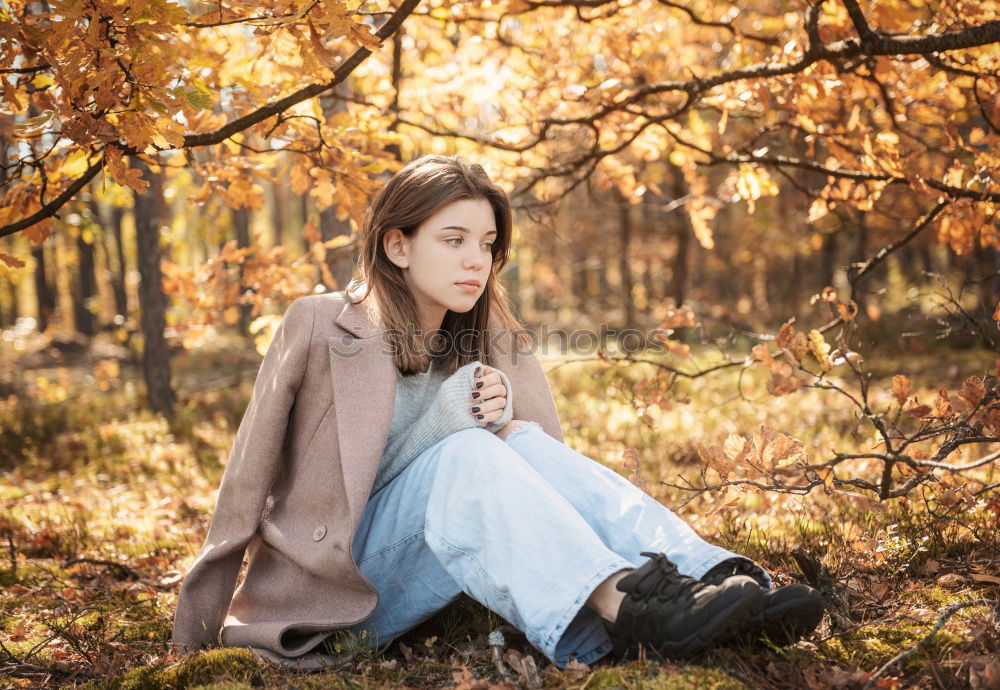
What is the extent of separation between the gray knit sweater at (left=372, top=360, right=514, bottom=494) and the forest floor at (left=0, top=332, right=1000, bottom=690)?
0.55m

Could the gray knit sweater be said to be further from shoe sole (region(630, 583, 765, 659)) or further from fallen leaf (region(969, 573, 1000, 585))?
fallen leaf (region(969, 573, 1000, 585))

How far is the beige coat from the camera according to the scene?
243cm

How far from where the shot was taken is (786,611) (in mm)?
1962

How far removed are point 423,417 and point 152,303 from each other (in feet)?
17.2

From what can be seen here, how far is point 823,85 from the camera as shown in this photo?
3555 millimetres

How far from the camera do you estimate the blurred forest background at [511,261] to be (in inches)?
92.1

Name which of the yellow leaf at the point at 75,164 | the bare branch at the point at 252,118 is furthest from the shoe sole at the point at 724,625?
the yellow leaf at the point at 75,164

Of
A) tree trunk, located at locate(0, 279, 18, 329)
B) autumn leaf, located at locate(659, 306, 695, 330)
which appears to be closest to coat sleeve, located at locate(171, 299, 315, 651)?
autumn leaf, located at locate(659, 306, 695, 330)

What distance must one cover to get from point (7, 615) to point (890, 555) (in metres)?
3.35

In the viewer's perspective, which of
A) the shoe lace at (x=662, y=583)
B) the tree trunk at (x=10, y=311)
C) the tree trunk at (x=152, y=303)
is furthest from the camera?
the tree trunk at (x=10, y=311)

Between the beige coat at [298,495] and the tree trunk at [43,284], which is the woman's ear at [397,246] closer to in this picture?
the beige coat at [298,495]

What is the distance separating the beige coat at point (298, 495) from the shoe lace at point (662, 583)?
0.90 m

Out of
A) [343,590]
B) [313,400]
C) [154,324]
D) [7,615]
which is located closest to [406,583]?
[343,590]

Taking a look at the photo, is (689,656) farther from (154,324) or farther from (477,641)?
(154,324)
